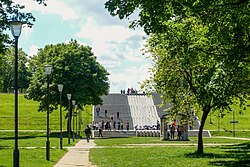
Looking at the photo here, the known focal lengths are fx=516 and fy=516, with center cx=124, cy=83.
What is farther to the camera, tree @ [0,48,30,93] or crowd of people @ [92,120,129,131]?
tree @ [0,48,30,93]

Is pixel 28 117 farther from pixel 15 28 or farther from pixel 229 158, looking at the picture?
pixel 15 28

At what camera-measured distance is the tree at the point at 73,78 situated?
5881 centimetres

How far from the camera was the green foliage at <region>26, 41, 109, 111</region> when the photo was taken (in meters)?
58.8

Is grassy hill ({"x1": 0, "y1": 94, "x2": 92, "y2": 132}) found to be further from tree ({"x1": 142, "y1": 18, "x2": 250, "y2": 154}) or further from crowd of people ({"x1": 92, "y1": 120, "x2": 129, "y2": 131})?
tree ({"x1": 142, "y1": 18, "x2": 250, "y2": 154})

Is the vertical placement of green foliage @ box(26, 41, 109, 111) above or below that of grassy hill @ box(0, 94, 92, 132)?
above

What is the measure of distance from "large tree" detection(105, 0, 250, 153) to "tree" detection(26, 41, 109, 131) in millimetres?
28876

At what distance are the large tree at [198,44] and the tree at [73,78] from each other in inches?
1137

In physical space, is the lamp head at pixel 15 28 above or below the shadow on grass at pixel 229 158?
above

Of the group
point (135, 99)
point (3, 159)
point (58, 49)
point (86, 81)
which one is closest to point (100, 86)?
point (86, 81)

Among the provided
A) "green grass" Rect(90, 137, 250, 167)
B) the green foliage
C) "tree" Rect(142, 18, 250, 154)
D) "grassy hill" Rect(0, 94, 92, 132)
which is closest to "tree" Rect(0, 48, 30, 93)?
"grassy hill" Rect(0, 94, 92, 132)

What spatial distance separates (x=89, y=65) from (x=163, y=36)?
40.0 m

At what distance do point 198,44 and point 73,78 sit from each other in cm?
4141

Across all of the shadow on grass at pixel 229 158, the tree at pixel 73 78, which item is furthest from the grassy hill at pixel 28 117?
the shadow on grass at pixel 229 158

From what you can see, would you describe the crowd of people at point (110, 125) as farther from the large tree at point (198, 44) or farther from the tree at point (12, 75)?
the tree at point (12, 75)
